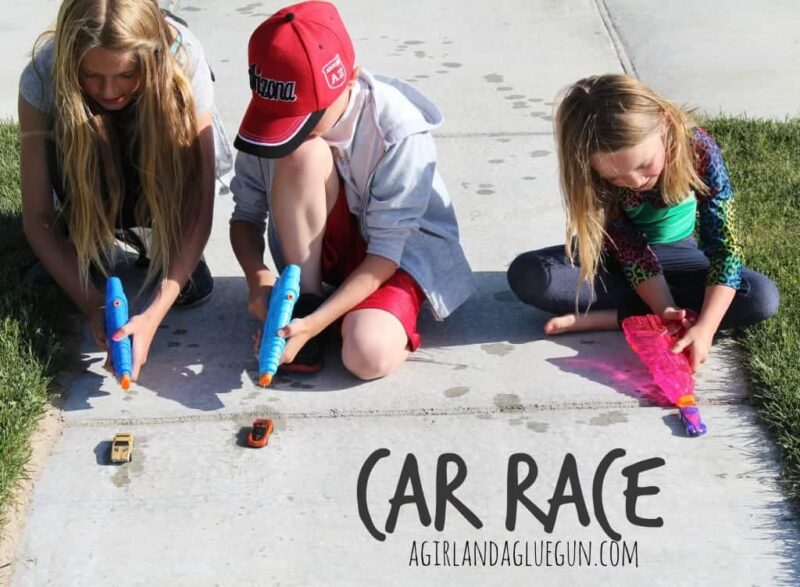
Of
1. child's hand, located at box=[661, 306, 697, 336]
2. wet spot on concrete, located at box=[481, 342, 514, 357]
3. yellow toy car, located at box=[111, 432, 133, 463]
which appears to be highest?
child's hand, located at box=[661, 306, 697, 336]

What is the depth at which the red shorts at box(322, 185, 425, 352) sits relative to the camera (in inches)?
125

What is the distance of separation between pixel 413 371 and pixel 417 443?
1.11 ft

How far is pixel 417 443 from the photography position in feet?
9.45

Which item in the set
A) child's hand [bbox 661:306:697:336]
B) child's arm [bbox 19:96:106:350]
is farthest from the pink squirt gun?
child's arm [bbox 19:96:106:350]

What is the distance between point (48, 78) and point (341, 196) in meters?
0.82

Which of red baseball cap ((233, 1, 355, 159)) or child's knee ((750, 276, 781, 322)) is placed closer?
red baseball cap ((233, 1, 355, 159))

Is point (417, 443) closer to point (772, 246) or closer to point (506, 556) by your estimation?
point (506, 556)

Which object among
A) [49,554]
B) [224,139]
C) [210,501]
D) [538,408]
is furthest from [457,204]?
[49,554]

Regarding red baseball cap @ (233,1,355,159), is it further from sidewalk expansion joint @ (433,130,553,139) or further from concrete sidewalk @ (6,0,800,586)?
sidewalk expansion joint @ (433,130,553,139)

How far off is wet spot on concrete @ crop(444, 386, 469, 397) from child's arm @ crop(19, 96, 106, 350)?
950 mm

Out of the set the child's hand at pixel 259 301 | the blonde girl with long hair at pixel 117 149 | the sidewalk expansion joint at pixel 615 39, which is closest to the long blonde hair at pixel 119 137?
the blonde girl with long hair at pixel 117 149

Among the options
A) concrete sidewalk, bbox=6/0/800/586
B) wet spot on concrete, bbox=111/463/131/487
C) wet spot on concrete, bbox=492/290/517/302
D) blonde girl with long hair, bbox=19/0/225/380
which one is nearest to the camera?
concrete sidewalk, bbox=6/0/800/586

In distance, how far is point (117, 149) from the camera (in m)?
3.29

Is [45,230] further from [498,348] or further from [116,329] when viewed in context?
[498,348]
